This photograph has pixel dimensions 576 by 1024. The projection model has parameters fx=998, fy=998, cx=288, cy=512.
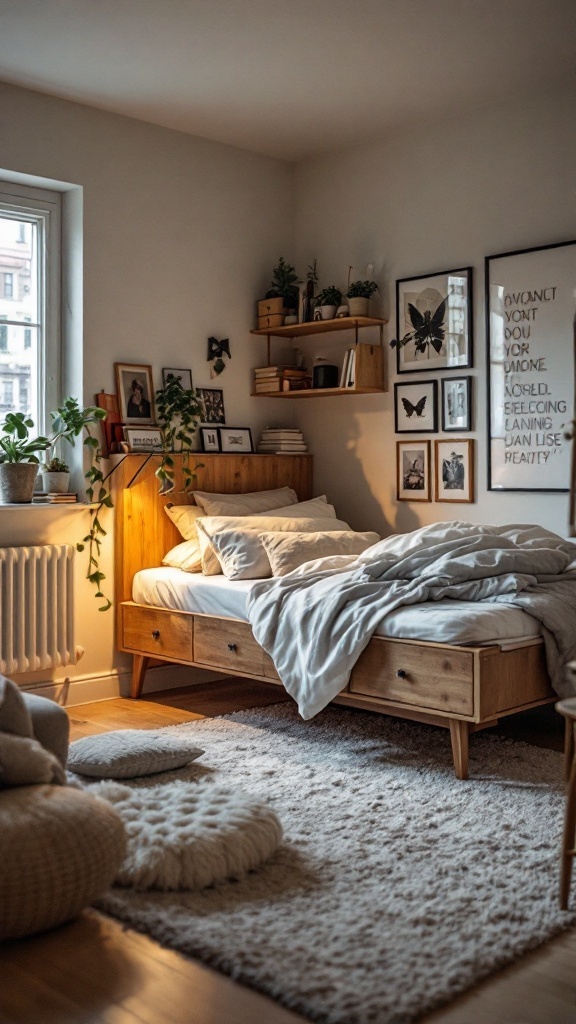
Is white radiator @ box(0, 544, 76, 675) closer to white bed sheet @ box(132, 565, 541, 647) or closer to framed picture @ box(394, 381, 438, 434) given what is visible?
white bed sheet @ box(132, 565, 541, 647)

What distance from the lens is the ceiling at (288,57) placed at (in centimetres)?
370

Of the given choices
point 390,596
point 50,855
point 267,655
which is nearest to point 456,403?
point 390,596

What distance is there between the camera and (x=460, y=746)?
3.34 metres

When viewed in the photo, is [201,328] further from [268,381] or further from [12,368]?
[12,368]

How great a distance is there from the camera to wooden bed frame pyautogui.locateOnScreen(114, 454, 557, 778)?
10.8 feet

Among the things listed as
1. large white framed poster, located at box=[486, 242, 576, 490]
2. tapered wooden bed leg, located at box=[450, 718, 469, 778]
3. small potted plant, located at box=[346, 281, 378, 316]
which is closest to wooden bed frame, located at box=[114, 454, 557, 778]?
tapered wooden bed leg, located at box=[450, 718, 469, 778]

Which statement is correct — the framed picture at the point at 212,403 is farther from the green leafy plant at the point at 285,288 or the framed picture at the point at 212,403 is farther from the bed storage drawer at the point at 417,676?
the bed storage drawer at the point at 417,676

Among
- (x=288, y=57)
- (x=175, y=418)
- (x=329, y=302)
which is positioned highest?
(x=288, y=57)

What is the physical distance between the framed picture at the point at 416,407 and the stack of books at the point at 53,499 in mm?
1677

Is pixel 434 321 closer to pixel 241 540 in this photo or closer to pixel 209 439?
pixel 209 439

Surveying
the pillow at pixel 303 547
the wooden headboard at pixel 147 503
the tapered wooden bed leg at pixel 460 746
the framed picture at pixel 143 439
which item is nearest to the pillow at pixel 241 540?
the pillow at pixel 303 547

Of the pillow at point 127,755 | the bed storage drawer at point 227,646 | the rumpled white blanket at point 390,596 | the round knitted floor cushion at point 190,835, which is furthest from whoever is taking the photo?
the bed storage drawer at point 227,646

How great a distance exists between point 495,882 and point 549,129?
10.9 feet

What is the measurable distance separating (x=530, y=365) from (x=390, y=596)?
1495mm
